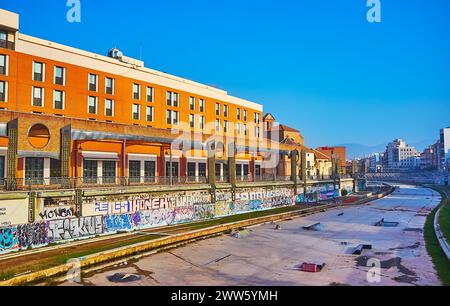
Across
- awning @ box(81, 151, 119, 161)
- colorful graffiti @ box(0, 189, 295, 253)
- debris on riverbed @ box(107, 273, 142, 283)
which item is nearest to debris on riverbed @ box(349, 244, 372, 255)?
debris on riverbed @ box(107, 273, 142, 283)

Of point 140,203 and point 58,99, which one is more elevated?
point 58,99

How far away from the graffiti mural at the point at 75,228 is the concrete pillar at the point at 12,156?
4971 mm

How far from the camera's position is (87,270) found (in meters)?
26.3

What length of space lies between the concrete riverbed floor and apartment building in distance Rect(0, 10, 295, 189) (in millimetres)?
14080

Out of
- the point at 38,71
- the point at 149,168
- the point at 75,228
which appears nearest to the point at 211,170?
the point at 149,168

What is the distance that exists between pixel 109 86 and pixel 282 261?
132 feet

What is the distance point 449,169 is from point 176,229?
17860 cm

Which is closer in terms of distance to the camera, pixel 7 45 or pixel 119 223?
pixel 119 223

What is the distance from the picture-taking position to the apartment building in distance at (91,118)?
39.0 metres

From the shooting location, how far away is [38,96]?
49625mm

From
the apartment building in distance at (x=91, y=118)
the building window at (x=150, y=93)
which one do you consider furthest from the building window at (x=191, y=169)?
the building window at (x=150, y=93)

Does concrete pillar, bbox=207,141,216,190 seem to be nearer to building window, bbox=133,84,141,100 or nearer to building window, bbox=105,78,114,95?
building window, bbox=133,84,141,100

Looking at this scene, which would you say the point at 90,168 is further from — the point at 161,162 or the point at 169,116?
the point at 169,116
